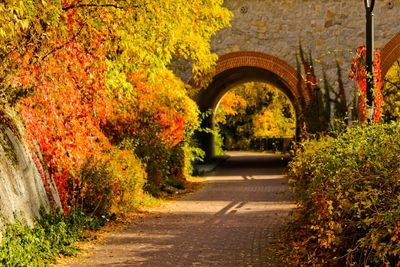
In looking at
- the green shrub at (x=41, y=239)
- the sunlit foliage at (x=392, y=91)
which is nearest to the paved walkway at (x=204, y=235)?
the green shrub at (x=41, y=239)

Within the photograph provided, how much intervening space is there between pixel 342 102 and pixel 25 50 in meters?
14.9

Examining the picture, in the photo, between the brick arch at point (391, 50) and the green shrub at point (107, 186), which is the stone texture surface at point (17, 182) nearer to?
the green shrub at point (107, 186)

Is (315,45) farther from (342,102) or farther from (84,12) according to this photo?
(84,12)

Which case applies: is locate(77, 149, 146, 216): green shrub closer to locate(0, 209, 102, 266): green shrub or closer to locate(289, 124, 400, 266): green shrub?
locate(0, 209, 102, 266): green shrub

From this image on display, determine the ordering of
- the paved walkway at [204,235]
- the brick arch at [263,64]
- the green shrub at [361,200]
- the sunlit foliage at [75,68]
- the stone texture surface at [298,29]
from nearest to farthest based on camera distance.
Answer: the green shrub at [361,200], the paved walkway at [204,235], the sunlit foliage at [75,68], the stone texture surface at [298,29], the brick arch at [263,64]

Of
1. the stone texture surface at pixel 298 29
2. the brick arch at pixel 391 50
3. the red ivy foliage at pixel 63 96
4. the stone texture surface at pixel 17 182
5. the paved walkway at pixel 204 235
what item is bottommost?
the paved walkway at pixel 204 235

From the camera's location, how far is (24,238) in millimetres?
7020

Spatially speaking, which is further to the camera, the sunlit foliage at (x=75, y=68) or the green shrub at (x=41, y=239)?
the sunlit foliage at (x=75, y=68)

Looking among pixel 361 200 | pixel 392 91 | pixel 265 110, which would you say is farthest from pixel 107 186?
pixel 265 110

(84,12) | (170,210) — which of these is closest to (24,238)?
(84,12)

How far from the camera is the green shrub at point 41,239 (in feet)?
21.4

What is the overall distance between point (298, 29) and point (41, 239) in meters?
16.0

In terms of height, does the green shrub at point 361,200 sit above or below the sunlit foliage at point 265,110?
below

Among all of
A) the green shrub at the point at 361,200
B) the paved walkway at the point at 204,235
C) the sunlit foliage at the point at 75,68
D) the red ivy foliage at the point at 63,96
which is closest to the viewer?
the green shrub at the point at 361,200
